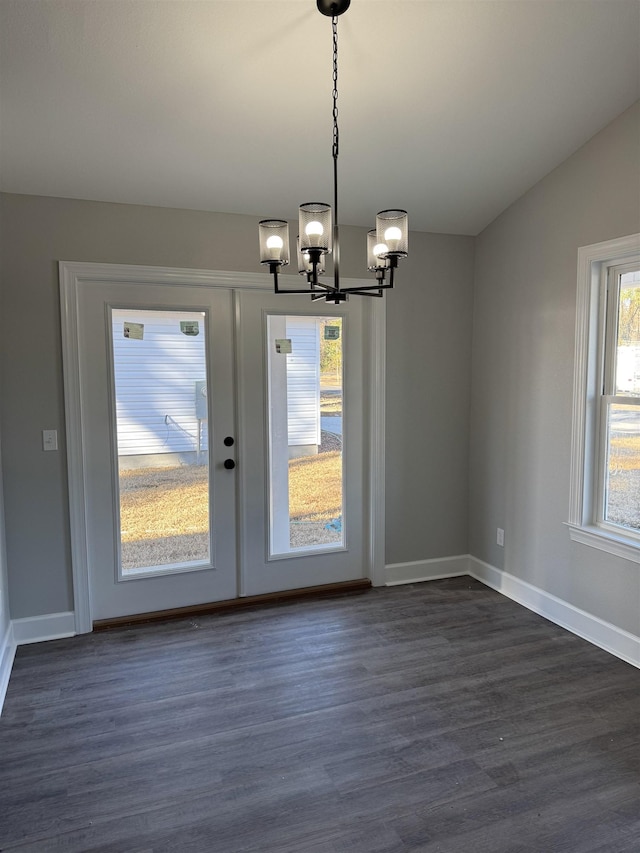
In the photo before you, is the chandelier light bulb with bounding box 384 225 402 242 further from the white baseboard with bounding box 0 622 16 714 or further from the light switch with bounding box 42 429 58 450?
the white baseboard with bounding box 0 622 16 714

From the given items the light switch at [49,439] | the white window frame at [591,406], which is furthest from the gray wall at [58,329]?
the white window frame at [591,406]

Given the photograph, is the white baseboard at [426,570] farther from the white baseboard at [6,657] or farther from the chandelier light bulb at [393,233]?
the chandelier light bulb at [393,233]

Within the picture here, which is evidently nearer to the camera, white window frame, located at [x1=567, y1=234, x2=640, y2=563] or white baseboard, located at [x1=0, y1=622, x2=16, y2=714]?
white baseboard, located at [x1=0, y1=622, x2=16, y2=714]

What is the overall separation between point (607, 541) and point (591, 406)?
2.39 feet

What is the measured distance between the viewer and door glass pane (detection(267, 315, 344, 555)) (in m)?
3.64

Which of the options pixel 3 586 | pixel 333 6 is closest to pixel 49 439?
pixel 3 586

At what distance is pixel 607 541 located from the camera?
3.02 m

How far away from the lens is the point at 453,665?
9.60 feet

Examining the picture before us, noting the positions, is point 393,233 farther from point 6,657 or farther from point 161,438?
point 6,657

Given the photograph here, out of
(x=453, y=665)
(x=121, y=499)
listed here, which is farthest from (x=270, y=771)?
(x=121, y=499)

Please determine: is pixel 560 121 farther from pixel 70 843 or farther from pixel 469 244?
pixel 70 843

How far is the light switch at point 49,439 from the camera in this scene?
3.14 meters

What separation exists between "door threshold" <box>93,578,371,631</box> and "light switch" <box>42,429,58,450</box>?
1.07 metres

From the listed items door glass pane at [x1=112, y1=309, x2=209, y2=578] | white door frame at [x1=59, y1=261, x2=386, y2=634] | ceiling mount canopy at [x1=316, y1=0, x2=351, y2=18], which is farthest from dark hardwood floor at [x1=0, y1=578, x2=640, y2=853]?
ceiling mount canopy at [x1=316, y1=0, x2=351, y2=18]
